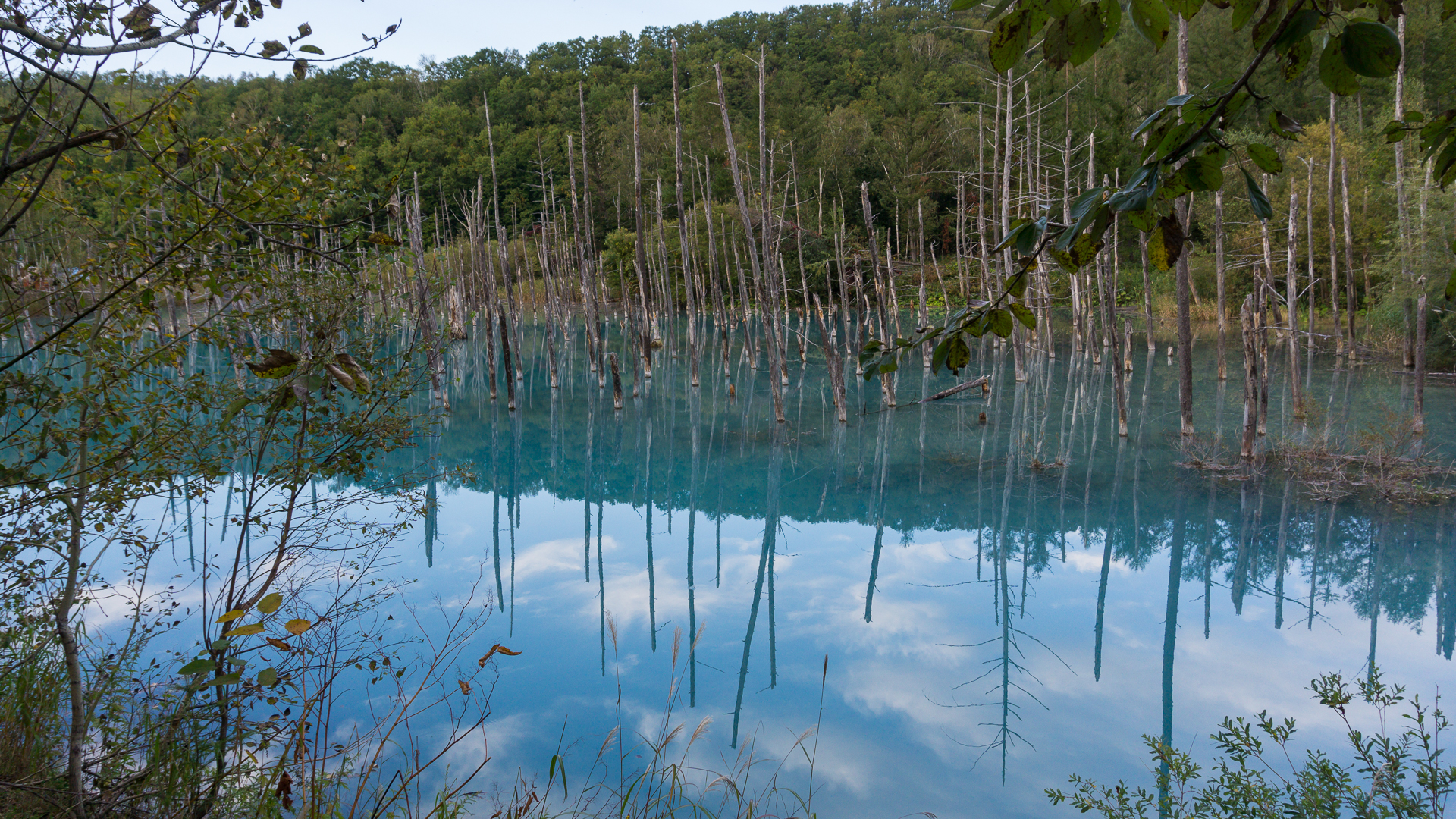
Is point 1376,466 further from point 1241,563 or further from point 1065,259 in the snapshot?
point 1065,259

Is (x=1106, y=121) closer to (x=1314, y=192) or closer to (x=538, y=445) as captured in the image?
(x=1314, y=192)

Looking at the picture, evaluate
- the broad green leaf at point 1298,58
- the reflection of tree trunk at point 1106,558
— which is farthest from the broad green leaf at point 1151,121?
the reflection of tree trunk at point 1106,558

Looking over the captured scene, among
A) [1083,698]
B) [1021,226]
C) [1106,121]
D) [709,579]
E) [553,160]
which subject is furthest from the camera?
[553,160]

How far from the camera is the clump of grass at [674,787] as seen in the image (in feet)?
11.6

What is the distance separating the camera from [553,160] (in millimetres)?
36719

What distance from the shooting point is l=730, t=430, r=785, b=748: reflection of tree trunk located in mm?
4742

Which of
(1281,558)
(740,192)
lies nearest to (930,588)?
(1281,558)

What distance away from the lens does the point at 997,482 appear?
30.8ft

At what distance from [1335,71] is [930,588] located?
5.92 meters

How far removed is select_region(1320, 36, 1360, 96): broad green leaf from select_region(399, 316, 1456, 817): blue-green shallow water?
8.92ft

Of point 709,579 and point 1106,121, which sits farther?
point 1106,121

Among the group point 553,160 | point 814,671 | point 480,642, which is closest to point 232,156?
Result: point 480,642

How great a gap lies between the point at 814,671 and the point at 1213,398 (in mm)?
11194

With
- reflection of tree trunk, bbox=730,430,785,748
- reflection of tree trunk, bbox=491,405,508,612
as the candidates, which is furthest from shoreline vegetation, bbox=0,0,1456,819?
reflection of tree trunk, bbox=491,405,508,612
